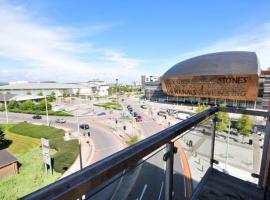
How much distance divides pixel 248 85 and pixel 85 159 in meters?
31.6

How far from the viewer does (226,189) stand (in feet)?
9.43

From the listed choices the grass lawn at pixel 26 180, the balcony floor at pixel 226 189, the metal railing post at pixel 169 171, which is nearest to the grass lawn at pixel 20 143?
the grass lawn at pixel 26 180

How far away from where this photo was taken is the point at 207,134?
313 centimetres

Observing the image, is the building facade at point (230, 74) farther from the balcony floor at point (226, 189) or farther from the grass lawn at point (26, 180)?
the balcony floor at point (226, 189)

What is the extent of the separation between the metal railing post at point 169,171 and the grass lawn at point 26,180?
12698 mm

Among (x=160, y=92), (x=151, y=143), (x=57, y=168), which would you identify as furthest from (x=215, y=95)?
(x=151, y=143)

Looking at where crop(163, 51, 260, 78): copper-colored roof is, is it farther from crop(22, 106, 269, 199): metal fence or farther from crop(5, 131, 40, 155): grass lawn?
crop(22, 106, 269, 199): metal fence

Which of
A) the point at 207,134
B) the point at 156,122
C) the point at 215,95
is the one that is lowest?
the point at 156,122

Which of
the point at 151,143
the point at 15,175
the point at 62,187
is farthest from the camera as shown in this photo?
the point at 15,175

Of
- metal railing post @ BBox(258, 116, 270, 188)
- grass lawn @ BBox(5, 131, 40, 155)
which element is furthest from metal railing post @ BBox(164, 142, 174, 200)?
grass lawn @ BBox(5, 131, 40, 155)

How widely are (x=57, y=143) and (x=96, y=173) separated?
2316cm

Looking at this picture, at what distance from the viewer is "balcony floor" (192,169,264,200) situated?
270 centimetres

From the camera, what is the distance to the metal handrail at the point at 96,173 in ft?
2.61

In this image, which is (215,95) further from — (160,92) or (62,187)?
(62,187)
